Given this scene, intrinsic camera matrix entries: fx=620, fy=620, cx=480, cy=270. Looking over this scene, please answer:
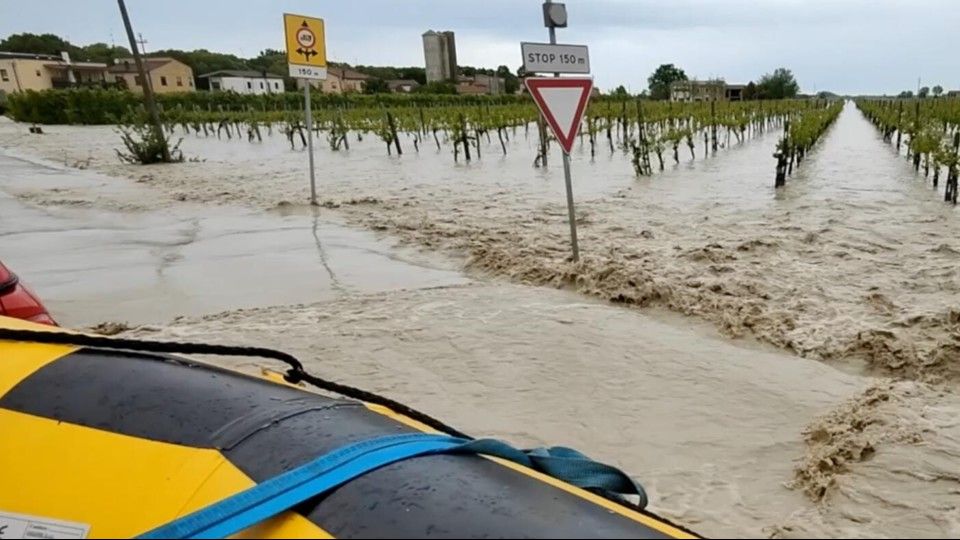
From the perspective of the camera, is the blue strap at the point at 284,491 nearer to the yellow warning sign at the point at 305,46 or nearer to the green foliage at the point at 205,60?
the yellow warning sign at the point at 305,46

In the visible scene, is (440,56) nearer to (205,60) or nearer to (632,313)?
(205,60)

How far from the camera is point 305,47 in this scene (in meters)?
8.38

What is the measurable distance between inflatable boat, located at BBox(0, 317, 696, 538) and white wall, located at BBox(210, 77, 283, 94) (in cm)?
8537

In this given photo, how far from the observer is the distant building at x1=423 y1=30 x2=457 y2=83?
8525 cm

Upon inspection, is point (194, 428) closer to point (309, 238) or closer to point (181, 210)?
point (309, 238)

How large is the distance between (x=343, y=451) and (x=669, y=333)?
3.30m

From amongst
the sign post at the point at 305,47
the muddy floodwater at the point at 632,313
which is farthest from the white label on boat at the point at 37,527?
the sign post at the point at 305,47

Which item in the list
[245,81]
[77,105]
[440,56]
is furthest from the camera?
[440,56]

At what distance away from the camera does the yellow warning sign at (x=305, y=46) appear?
814 centimetres

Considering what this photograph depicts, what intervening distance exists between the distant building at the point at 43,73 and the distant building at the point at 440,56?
139 feet

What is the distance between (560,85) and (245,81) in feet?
284

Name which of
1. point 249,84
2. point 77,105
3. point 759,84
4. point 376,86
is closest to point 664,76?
point 759,84

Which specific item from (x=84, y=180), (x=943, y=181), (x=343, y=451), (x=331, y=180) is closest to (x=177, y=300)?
(x=343, y=451)

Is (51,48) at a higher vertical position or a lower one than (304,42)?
higher
